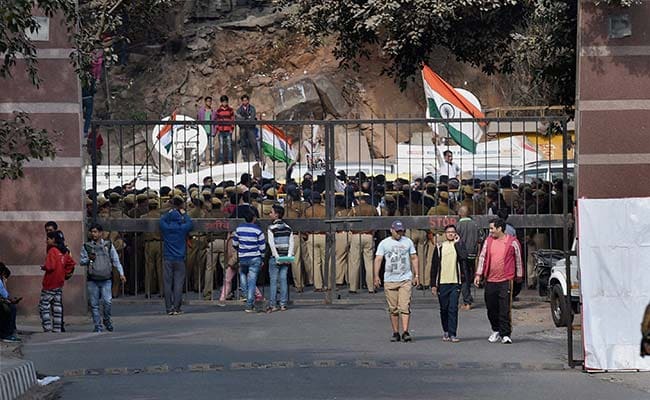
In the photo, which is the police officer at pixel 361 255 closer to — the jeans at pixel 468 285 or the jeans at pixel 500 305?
the jeans at pixel 468 285

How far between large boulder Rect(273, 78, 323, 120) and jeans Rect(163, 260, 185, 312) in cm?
1803

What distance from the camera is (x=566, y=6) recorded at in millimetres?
20781

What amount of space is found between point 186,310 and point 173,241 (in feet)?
5.43

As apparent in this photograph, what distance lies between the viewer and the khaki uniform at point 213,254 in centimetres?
2223

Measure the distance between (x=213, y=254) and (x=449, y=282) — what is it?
241 inches

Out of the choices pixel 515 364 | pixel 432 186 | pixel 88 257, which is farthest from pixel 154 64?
pixel 515 364

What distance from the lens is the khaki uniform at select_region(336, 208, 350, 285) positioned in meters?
22.3

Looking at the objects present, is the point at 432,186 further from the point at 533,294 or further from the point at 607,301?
the point at 607,301

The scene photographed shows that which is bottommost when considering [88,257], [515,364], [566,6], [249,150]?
[515,364]

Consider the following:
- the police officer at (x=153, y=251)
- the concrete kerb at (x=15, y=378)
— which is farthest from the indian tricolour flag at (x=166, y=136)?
the concrete kerb at (x=15, y=378)

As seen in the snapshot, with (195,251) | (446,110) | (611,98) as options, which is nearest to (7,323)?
(195,251)

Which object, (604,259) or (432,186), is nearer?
(604,259)

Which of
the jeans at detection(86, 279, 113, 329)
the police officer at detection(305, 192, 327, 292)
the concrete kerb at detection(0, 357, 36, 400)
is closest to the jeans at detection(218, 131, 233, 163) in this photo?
the police officer at detection(305, 192, 327, 292)

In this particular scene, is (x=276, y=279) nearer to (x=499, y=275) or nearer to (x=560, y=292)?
(x=499, y=275)
